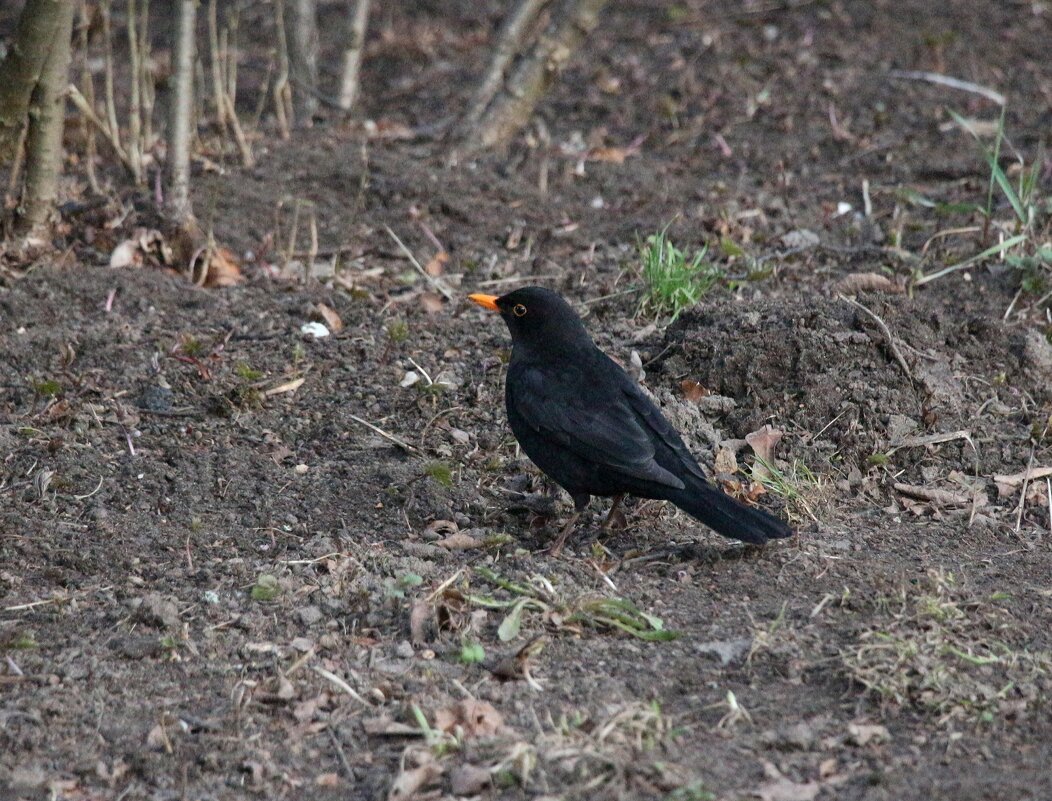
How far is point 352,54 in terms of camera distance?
932cm

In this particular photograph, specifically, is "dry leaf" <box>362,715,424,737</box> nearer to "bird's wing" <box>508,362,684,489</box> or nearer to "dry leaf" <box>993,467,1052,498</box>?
"bird's wing" <box>508,362,684,489</box>

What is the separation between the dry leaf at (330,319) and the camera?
654cm

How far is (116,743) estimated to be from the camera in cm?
371

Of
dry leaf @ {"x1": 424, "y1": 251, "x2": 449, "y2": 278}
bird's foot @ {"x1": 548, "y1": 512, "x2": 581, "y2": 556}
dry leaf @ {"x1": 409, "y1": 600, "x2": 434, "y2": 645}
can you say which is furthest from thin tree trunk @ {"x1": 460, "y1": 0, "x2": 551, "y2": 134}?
dry leaf @ {"x1": 409, "y1": 600, "x2": 434, "y2": 645}

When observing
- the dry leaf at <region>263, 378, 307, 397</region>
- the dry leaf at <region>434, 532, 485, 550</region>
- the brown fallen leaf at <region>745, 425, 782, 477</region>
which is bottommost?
Answer: the dry leaf at <region>263, 378, 307, 397</region>

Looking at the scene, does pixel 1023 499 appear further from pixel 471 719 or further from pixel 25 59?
pixel 25 59

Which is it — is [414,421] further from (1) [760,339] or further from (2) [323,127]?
(2) [323,127]

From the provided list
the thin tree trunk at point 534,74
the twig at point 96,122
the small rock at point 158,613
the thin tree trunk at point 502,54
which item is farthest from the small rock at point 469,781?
the thin tree trunk at point 502,54

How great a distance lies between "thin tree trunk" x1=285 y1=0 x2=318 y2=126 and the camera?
939 centimetres

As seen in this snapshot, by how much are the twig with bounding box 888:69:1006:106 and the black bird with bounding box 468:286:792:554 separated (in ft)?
16.1

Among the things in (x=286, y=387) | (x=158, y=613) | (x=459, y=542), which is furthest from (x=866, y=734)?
(x=286, y=387)

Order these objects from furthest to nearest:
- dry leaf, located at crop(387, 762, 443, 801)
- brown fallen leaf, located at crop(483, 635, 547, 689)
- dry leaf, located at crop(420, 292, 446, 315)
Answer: dry leaf, located at crop(420, 292, 446, 315), brown fallen leaf, located at crop(483, 635, 547, 689), dry leaf, located at crop(387, 762, 443, 801)

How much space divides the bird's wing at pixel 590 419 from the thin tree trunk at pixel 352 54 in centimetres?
468

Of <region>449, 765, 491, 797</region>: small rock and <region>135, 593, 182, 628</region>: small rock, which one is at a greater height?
<region>449, 765, 491, 797</region>: small rock
